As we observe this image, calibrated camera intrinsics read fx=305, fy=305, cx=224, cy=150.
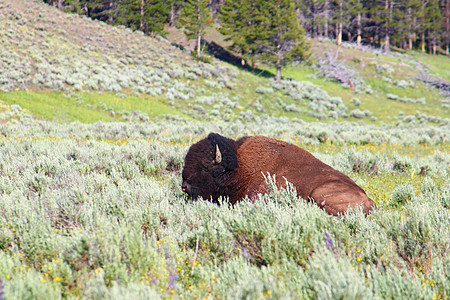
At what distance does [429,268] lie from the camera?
2.59m

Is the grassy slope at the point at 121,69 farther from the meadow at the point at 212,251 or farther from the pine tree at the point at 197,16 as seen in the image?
the meadow at the point at 212,251

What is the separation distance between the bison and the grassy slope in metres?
14.1

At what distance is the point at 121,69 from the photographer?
26.1m

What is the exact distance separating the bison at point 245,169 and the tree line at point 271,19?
30.6 metres

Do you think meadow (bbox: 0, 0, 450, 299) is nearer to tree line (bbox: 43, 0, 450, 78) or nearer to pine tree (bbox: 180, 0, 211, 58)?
pine tree (bbox: 180, 0, 211, 58)

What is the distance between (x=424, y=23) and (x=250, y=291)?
74303 millimetres

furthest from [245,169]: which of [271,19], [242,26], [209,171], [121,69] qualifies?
[242,26]

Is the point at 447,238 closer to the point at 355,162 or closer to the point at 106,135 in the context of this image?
the point at 355,162

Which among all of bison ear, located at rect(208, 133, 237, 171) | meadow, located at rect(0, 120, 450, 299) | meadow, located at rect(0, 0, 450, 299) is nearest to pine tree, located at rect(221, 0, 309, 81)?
meadow, located at rect(0, 0, 450, 299)

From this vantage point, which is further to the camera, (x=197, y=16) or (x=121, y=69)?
(x=197, y=16)

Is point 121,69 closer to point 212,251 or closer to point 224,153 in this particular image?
point 224,153

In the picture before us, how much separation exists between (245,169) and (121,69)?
24.3m

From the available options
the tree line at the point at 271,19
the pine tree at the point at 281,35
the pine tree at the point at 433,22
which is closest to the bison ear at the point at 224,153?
the tree line at the point at 271,19

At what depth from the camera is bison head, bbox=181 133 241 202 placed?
15.2 feet
